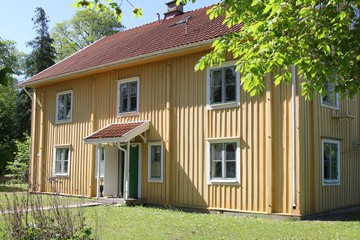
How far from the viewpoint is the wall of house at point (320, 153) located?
14.2 metres

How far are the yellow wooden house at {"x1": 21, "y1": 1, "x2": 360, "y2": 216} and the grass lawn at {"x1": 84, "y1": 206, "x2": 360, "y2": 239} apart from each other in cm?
129

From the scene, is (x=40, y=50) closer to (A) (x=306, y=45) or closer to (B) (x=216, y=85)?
(B) (x=216, y=85)

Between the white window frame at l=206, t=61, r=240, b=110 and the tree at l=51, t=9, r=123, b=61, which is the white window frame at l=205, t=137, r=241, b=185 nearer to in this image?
the white window frame at l=206, t=61, r=240, b=110

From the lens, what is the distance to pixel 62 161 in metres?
21.5

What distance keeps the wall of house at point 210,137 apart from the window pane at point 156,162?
31 cm

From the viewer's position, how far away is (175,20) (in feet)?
70.0

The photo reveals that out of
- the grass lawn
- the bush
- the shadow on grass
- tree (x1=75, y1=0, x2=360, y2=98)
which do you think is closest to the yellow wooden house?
the shadow on grass

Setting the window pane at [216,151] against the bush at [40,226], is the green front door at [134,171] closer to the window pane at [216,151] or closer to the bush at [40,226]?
the window pane at [216,151]

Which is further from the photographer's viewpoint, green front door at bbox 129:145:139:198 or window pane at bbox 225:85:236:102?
green front door at bbox 129:145:139:198

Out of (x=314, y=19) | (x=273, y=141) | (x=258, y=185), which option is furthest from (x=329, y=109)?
(x=314, y=19)

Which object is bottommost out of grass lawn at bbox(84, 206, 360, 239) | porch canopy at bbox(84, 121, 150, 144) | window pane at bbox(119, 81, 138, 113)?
grass lawn at bbox(84, 206, 360, 239)

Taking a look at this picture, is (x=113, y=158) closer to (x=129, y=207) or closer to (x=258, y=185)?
(x=129, y=207)

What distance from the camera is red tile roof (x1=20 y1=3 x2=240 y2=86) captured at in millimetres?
16766

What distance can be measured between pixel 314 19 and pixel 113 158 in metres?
13.8
